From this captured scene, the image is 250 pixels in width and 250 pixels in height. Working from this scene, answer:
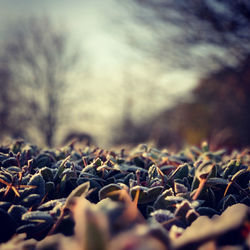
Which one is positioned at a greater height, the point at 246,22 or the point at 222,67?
the point at 246,22

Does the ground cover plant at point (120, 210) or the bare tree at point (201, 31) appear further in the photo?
the bare tree at point (201, 31)

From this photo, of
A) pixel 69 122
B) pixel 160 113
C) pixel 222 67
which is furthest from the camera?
pixel 69 122

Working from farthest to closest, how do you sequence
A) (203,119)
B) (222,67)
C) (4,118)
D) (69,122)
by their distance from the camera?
(69,122) → (4,118) → (203,119) → (222,67)

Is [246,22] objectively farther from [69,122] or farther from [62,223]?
[69,122]

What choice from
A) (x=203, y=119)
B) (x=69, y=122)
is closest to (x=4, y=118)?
(x=69, y=122)

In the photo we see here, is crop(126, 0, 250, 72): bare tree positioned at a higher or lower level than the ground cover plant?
higher

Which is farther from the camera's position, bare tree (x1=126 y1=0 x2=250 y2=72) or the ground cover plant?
bare tree (x1=126 y1=0 x2=250 y2=72)

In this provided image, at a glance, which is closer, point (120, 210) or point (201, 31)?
point (120, 210)

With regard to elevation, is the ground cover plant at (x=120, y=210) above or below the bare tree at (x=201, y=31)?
below
